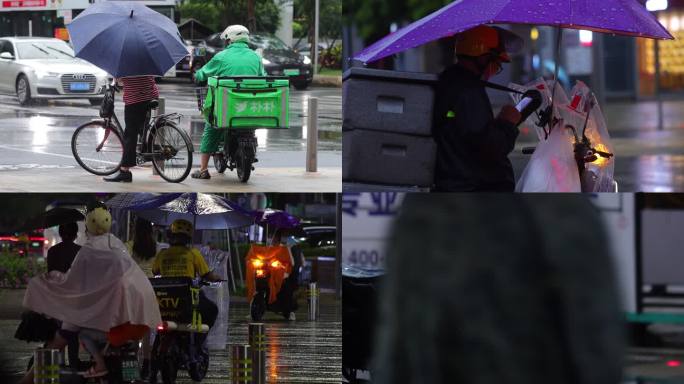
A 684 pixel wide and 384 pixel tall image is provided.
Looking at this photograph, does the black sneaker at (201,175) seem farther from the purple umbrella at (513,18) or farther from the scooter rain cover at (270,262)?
the purple umbrella at (513,18)

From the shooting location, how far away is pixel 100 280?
657cm

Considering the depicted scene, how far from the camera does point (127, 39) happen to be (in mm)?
6703

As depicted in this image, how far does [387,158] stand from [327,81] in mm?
647

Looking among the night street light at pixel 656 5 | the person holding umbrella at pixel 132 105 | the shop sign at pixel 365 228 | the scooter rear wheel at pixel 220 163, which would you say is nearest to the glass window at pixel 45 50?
the person holding umbrella at pixel 132 105

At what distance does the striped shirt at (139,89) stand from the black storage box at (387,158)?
47.2 inches

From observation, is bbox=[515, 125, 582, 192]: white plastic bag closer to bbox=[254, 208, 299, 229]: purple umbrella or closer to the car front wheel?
bbox=[254, 208, 299, 229]: purple umbrella

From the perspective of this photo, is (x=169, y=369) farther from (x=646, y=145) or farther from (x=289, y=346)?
(x=646, y=145)

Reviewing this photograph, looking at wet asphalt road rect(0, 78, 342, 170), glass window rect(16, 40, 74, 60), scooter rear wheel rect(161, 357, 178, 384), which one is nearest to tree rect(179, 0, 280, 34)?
wet asphalt road rect(0, 78, 342, 170)

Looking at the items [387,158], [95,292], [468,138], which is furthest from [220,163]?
[468,138]

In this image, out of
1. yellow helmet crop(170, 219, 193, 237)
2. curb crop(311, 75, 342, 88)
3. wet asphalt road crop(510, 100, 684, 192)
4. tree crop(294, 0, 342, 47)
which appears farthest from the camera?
wet asphalt road crop(510, 100, 684, 192)

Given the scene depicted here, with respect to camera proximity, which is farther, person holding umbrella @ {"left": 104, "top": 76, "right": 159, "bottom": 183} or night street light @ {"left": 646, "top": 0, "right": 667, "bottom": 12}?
person holding umbrella @ {"left": 104, "top": 76, "right": 159, "bottom": 183}

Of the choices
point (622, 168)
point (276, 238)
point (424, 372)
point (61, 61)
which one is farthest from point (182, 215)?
point (622, 168)

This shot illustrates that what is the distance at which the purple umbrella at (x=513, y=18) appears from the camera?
18.0ft

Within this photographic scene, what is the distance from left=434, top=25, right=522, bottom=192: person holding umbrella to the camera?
5.61m
